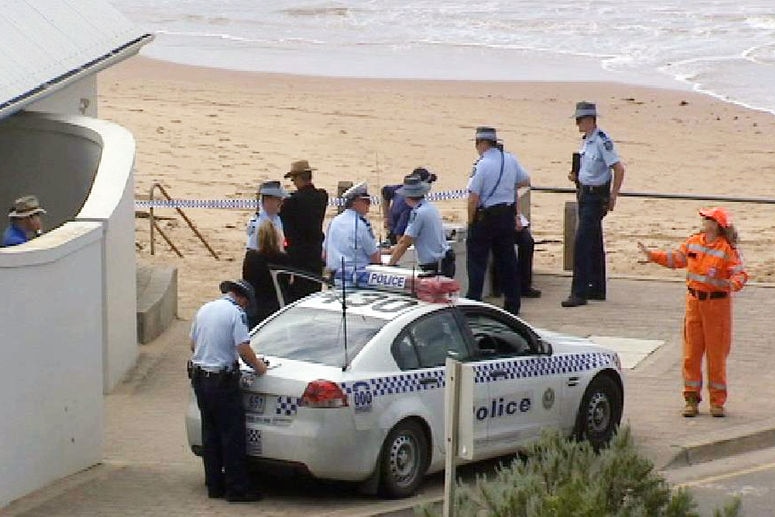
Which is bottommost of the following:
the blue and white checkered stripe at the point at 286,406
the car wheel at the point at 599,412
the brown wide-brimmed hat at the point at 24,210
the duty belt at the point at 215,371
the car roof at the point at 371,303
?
the car wheel at the point at 599,412

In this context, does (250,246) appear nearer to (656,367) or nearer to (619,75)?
(656,367)

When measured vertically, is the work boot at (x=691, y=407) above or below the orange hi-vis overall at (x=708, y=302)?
below

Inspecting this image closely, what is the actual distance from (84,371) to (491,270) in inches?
285

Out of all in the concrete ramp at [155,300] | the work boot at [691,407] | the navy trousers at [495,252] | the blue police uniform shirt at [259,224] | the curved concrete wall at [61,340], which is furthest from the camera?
the navy trousers at [495,252]

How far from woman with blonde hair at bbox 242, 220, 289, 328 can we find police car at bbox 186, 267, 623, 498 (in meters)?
2.07

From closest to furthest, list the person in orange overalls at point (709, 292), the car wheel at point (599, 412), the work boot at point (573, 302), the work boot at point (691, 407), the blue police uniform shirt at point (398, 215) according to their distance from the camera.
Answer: the car wheel at point (599, 412), the person in orange overalls at point (709, 292), the work boot at point (691, 407), the blue police uniform shirt at point (398, 215), the work boot at point (573, 302)

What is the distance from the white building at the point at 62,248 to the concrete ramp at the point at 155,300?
64 centimetres

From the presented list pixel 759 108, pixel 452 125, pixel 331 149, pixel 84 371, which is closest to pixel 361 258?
pixel 84 371

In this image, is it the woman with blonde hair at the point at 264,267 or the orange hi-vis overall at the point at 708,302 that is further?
the woman with blonde hair at the point at 264,267

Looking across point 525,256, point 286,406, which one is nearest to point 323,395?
point 286,406

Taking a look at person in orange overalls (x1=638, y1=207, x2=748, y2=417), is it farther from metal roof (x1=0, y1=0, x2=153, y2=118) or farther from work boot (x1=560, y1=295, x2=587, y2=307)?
metal roof (x1=0, y1=0, x2=153, y2=118)

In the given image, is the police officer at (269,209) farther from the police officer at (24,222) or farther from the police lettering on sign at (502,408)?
the police lettering on sign at (502,408)

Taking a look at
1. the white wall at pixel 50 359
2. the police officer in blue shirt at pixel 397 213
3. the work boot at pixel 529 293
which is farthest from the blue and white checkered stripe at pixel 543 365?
the work boot at pixel 529 293

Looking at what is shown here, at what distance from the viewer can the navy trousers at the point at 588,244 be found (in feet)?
65.6
